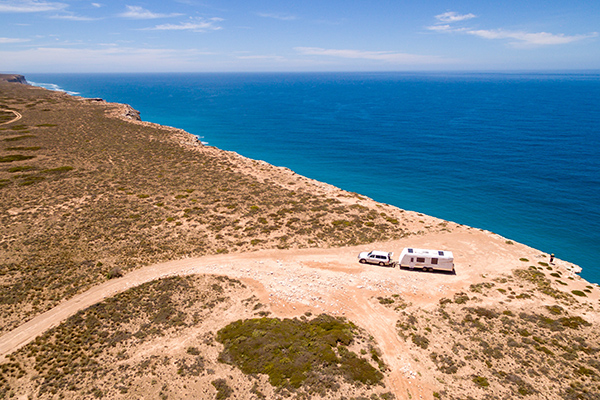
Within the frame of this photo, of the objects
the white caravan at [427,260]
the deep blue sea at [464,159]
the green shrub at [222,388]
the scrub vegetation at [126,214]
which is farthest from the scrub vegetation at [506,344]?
the deep blue sea at [464,159]

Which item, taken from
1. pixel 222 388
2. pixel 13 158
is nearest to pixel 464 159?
pixel 222 388

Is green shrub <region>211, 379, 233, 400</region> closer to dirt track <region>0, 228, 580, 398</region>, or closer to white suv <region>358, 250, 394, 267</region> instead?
dirt track <region>0, 228, 580, 398</region>

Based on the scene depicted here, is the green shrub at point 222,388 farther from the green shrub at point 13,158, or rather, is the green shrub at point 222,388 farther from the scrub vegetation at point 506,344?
the green shrub at point 13,158

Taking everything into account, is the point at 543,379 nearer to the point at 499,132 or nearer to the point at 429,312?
the point at 429,312

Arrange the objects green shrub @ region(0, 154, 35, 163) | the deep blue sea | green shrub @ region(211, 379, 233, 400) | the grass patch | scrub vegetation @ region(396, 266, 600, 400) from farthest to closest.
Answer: the deep blue sea → green shrub @ region(0, 154, 35, 163) → the grass patch → scrub vegetation @ region(396, 266, 600, 400) → green shrub @ region(211, 379, 233, 400)

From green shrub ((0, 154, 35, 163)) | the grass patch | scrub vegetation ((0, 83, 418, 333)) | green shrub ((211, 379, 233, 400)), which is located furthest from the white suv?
green shrub ((0, 154, 35, 163))

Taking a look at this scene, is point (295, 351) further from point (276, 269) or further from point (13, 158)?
point (13, 158)
